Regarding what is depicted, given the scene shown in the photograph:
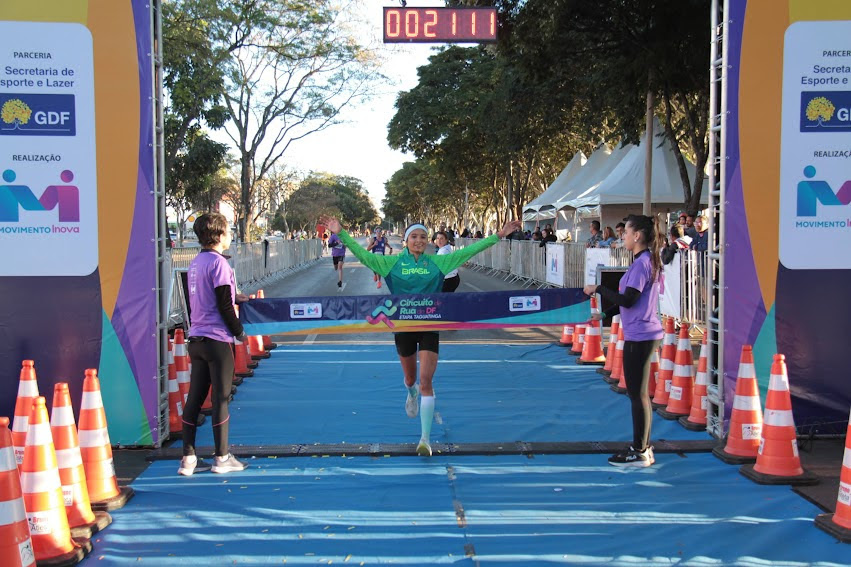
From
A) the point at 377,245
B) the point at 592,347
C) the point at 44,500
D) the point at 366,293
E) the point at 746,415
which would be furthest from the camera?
the point at 377,245

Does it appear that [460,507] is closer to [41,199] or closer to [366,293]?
[41,199]

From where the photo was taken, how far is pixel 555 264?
20.2m

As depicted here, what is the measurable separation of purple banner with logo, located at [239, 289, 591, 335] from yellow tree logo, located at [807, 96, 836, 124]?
2439 mm

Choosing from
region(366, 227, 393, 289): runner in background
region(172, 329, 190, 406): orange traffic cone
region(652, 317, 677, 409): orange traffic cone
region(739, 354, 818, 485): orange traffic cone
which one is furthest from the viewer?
region(366, 227, 393, 289): runner in background

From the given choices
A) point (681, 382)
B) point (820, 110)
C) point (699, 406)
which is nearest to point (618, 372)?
point (681, 382)

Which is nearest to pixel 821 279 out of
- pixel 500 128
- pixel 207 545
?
pixel 207 545

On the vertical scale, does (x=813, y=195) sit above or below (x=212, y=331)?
above

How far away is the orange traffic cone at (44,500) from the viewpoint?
4027 mm

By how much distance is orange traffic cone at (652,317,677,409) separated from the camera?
25.2 feet

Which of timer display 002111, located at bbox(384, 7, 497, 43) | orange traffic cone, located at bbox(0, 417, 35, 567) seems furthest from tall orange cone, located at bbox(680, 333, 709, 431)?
orange traffic cone, located at bbox(0, 417, 35, 567)

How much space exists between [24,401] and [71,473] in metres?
0.85

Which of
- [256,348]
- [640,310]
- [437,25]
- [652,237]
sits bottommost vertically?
[256,348]

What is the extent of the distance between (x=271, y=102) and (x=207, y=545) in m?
27.2

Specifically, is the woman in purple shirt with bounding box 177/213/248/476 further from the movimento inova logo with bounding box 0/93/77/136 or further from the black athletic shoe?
the black athletic shoe
